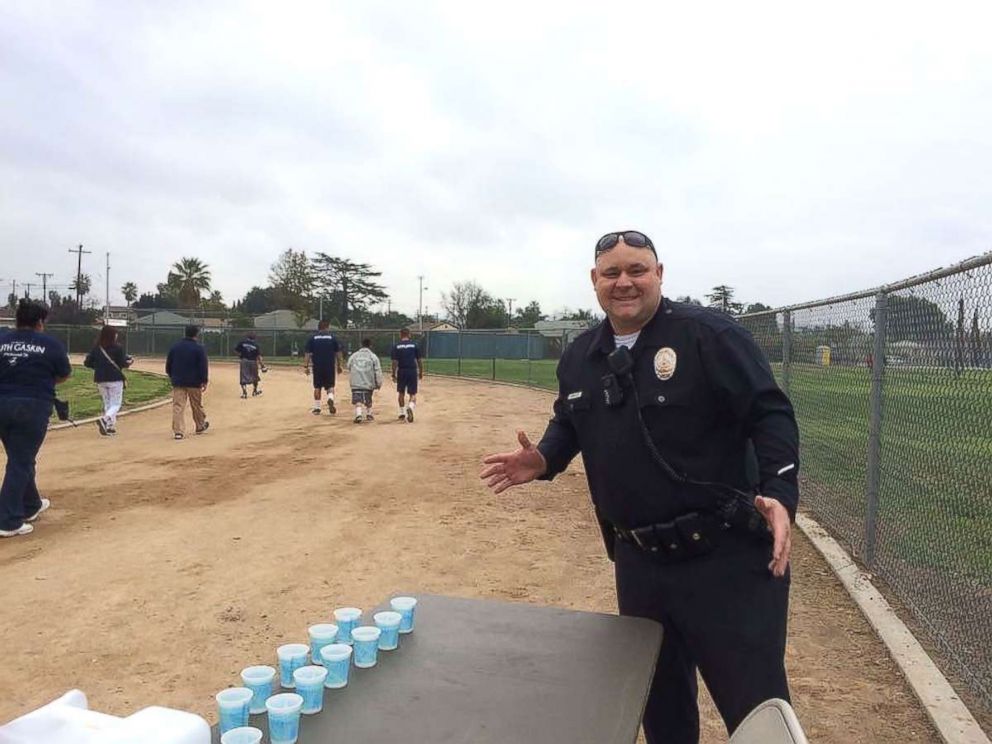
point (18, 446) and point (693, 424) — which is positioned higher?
point (693, 424)

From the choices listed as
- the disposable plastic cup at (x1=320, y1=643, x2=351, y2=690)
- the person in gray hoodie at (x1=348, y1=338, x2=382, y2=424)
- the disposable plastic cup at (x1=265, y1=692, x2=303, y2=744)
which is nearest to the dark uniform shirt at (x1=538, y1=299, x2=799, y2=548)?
the disposable plastic cup at (x1=320, y1=643, x2=351, y2=690)

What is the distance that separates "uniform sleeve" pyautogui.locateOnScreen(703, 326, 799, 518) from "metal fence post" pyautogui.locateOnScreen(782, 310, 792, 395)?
566cm

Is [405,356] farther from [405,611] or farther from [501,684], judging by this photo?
[501,684]

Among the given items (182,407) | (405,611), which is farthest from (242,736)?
(182,407)

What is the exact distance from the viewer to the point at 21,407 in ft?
21.3

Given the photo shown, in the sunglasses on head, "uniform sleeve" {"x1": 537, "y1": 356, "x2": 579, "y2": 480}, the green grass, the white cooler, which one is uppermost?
the sunglasses on head

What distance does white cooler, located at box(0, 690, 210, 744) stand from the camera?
119 cm

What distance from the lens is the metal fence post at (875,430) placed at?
17.2ft

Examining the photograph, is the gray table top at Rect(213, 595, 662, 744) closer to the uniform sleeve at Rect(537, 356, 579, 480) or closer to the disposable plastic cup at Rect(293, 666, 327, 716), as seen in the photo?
the disposable plastic cup at Rect(293, 666, 327, 716)

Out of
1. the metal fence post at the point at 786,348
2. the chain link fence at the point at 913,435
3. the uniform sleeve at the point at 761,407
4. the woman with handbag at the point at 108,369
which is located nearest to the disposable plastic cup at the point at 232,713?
the uniform sleeve at the point at 761,407

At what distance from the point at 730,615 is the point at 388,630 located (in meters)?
1.06

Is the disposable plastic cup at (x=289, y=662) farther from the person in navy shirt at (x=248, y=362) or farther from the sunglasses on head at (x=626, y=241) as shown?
the person in navy shirt at (x=248, y=362)

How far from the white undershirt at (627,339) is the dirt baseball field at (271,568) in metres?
1.90

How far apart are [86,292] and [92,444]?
8556cm
